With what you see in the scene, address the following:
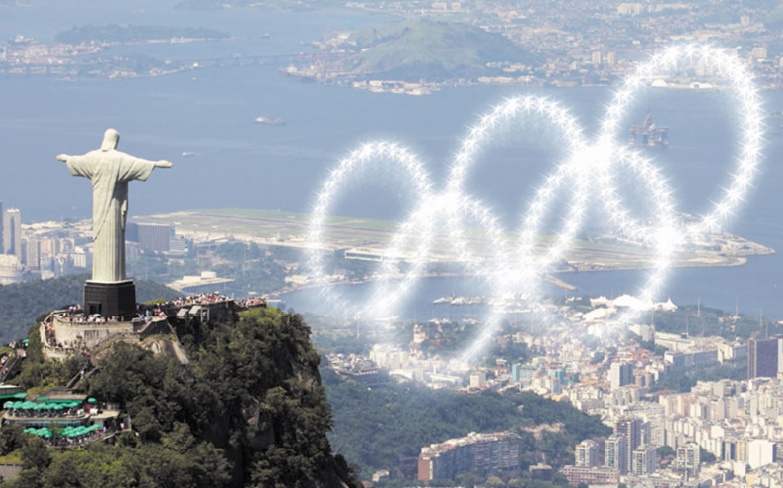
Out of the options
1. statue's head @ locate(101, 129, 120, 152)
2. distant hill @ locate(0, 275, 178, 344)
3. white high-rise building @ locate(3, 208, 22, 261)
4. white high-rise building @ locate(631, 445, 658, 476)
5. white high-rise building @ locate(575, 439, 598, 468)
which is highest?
statue's head @ locate(101, 129, 120, 152)

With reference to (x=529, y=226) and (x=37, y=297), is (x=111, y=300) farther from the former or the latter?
(x=529, y=226)

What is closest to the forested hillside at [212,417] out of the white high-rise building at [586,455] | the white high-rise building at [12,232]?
the white high-rise building at [586,455]

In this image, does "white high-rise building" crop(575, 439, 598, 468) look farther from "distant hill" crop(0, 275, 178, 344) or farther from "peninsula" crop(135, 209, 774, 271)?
"peninsula" crop(135, 209, 774, 271)

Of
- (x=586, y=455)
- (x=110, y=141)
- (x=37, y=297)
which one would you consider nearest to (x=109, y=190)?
(x=110, y=141)

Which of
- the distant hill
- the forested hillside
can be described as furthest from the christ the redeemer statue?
the distant hill

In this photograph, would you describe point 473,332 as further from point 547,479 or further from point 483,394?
point 547,479

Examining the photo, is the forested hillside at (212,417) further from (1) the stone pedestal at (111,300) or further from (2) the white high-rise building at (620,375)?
(2) the white high-rise building at (620,375)

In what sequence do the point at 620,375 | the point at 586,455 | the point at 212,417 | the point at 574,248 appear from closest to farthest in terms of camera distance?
1. the point at 212,417
2. the point at 586,455
3. the point at 620,375
4. the point at 574,248
